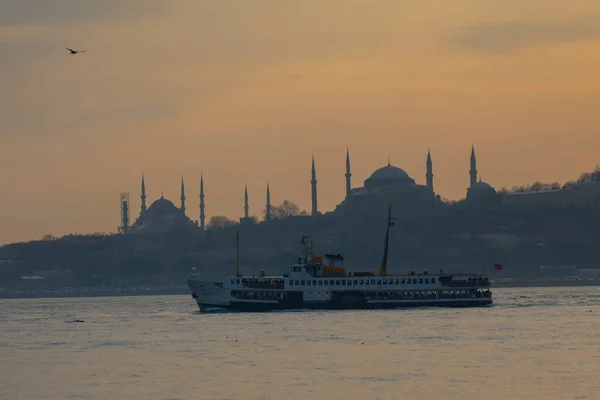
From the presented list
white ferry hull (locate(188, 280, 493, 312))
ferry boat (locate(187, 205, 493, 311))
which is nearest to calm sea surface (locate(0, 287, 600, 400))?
white ferry hull (locate(188, 280, 493, 312))

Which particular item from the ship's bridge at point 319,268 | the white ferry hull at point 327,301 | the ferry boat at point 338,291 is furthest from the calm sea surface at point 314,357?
the ship's bridge at point 319,268

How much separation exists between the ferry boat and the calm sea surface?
584 centimetres

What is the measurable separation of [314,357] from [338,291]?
44.3 metres

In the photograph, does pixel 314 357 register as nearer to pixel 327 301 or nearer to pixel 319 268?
pixel 327 301

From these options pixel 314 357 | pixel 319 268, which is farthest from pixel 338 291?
pixel 314 357

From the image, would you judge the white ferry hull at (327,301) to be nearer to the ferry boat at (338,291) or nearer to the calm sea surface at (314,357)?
the ferry boat at (338,291)

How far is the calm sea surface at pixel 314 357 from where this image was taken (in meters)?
65.2

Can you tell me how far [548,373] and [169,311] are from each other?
242ft

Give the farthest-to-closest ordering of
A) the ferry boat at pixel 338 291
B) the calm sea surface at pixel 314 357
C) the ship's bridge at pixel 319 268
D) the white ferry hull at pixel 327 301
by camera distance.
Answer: the ship's bridge at pixel 319 268
the ferry boat at pixel 338 291
the white ferry hull at pixel 327 301
the calm sea surface at pixel 314 357

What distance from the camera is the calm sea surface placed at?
65.2m

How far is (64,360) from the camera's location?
8081cm

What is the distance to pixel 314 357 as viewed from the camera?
7825 centimetres

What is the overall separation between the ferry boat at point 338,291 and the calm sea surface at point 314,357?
584 cm

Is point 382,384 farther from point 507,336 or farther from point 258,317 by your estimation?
point 258,317
